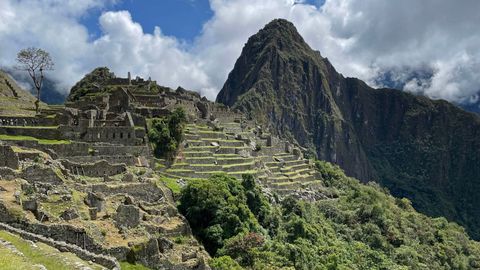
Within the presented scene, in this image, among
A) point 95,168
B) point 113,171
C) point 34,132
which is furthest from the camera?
point 34,132

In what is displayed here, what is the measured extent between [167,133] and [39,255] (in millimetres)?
30721

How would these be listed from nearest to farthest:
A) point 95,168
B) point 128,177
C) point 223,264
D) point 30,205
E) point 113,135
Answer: point 30,205 → point 223,264 → point 128,177 → point 95,168 → point 113,135

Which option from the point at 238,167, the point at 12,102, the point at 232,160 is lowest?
the point at 238,167

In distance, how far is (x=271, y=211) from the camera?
155 feet

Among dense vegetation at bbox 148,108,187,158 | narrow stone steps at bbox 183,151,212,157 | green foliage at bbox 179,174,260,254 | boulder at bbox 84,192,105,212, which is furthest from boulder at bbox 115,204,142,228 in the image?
narrow stone steps at bbox 183,151,212,157

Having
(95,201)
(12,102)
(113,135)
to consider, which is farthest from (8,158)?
(12,102)

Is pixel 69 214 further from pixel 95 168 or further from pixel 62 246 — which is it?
pixel 95 168

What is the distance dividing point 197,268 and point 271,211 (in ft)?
73.5

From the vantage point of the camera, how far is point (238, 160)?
56.2 metres

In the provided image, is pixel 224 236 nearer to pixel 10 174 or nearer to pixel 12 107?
pixel 10 174

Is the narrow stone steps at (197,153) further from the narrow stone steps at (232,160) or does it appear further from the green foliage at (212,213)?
the green foliage at (212,213)

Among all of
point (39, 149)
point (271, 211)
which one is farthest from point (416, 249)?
point (39, 149)

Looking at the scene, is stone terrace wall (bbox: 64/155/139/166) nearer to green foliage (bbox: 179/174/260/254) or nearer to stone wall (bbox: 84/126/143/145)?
stone wall (bbox: 84/126/143/145)

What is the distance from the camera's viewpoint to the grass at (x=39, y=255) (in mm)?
12827
